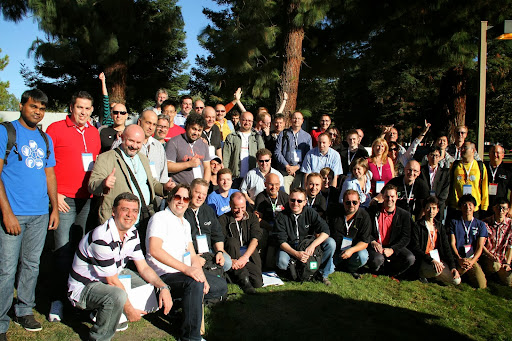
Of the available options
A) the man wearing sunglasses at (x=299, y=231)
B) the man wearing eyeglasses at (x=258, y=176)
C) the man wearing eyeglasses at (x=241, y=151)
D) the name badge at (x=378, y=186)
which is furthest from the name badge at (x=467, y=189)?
the man wearing eyeglasses at (x=241, y=151)

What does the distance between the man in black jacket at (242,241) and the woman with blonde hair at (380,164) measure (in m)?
2.17

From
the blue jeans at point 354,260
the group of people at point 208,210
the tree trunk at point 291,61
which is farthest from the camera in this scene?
the tree trunk at point 291,61

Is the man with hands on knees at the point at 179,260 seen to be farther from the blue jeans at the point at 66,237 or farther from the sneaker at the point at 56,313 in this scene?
the sneaker at the point at 56,313

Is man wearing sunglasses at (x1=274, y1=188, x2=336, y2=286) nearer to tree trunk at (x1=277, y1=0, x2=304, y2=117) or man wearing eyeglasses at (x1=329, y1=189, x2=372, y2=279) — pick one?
man wearing eyeglasses at (x1=329, y1=189, x2=372, y2=279)

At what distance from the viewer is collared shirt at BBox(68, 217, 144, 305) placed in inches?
119

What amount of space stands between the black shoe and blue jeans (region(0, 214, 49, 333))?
2082mm

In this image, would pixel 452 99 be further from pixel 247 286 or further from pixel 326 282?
pixel 247 286

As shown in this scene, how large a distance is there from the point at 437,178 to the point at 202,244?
3760 mm

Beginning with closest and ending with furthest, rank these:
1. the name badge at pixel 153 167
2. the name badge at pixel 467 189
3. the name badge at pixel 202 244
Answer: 1. the name badge at pixel 202 244
2. the name badge at pixel 153 167
3. the name badge at pixel 467 189

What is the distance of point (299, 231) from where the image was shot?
4934mm

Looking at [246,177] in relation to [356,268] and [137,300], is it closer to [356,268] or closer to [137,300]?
[356,268]

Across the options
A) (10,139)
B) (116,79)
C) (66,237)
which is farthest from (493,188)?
(116,79)

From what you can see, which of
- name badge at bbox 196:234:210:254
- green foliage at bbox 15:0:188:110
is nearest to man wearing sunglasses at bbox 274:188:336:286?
name badge at bbox 196:234:210:254

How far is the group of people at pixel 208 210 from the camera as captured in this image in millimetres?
3139
